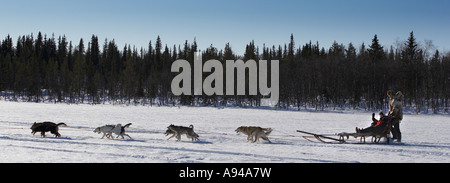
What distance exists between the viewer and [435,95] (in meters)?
50.8

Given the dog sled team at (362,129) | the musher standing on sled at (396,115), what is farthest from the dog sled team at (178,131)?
the musher standing on sled at (396,115)

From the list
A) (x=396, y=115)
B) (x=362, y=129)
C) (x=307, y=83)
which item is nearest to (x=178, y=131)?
(x=362, y=129)

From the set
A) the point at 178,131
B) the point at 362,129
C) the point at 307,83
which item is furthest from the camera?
the point at 307,83

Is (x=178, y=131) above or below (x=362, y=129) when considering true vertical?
below

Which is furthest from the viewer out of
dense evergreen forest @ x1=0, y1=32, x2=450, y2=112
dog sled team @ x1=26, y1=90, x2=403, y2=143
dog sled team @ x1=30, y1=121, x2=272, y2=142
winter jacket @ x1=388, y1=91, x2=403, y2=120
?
dense evergreen forest @ x1=0, y1=32, x2=450, y2=112

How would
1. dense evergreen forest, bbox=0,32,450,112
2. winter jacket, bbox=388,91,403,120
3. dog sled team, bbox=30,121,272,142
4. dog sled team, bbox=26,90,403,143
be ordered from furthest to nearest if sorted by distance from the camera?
1. dense evergreen forest, bbox=0,32,450,112
2. winter jacket, bbox=388,91,403,120
3. dog sled team, bbox=30,121,272,142
4. dog sled team, bbox=26,90,403,143

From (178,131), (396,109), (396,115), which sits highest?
(396,109)

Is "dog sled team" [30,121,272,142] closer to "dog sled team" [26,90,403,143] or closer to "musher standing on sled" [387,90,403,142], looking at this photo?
"dog sled team" [26,90,403,143]

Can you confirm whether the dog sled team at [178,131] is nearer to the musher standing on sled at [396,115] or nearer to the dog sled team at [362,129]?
the dog sled team at [362,129]

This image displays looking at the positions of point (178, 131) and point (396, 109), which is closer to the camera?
point (396, 109)

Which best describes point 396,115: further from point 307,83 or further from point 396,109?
point 307,83

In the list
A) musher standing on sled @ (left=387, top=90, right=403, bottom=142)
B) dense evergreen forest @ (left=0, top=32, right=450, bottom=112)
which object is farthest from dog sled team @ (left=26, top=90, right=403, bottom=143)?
dense evergreen forest @ (left=0, top=32, right=450, bottom=112)
